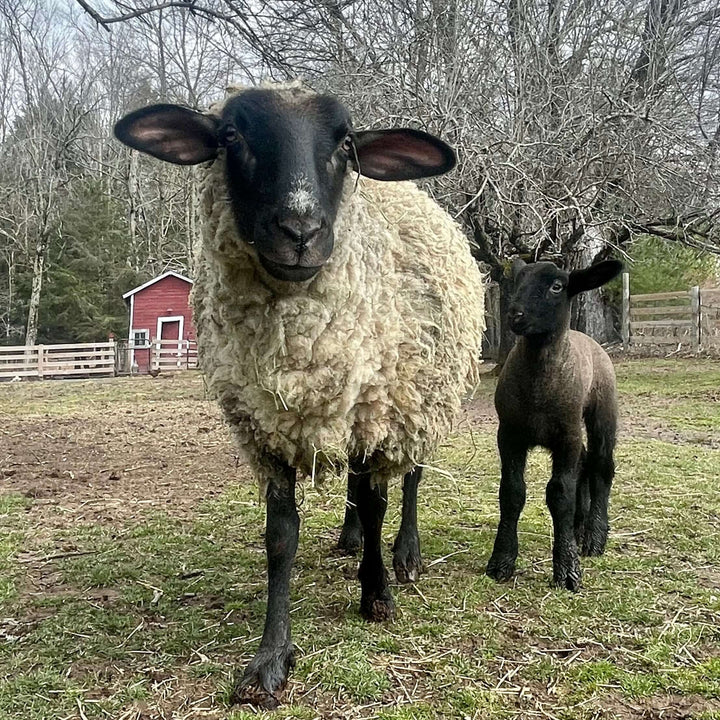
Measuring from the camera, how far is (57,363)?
2450 centimetres

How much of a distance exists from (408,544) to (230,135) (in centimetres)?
251

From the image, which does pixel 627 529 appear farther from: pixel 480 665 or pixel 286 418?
pixel 286 418

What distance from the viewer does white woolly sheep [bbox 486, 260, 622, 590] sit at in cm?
A: 394

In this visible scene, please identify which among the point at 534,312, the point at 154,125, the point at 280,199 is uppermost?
the point at 154,125

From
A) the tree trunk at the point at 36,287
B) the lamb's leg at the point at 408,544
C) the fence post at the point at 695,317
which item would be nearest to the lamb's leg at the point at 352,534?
the lamb's leg at the point at 408,544

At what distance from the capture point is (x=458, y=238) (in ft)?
15.7

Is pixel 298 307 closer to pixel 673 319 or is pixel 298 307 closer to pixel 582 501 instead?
pixel 582 501

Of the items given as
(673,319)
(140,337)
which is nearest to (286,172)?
(673,319)

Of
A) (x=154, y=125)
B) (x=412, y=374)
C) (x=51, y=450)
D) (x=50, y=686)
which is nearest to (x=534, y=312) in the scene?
(x=412, y=374)

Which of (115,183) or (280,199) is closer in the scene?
(280,199)

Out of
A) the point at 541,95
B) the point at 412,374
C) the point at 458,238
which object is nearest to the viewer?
the point at 412,374

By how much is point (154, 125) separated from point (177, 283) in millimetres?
26132

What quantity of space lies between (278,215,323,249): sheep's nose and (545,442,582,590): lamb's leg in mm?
2062

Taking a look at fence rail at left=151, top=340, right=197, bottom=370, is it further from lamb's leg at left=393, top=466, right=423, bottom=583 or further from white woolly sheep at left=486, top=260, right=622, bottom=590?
white woolly sheep at left=486, top=260, right=622, bottom=590
